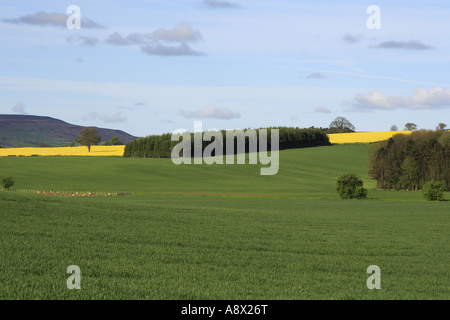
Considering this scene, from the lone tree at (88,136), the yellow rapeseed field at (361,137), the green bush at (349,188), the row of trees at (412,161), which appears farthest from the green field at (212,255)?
the yellow rapeseed field at (361,137)

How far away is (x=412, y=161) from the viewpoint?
83625 millimetres

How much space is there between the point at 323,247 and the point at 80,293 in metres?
10.9

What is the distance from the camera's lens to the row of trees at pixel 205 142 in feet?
438

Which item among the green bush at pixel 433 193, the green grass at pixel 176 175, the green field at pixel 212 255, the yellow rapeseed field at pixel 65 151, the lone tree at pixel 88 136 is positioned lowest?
the green field at pixel 212 255

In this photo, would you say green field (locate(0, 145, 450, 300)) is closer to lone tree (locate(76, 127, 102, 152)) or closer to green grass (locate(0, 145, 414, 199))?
green grass (locate(0, 145, 414, 199))

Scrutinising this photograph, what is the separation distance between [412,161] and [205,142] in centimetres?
5809

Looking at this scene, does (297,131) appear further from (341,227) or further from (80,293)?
(80,293)

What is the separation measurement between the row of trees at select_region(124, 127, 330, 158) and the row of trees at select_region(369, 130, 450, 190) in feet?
171

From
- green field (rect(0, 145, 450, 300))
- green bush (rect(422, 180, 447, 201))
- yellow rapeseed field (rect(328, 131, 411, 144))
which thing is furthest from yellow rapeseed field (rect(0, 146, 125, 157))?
green field (rect(0, 145, 450, 300))

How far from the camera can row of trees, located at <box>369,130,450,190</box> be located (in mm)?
83250

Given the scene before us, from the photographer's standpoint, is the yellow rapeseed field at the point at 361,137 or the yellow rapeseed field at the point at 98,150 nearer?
the yellow rapeseed field at the point at 98,150

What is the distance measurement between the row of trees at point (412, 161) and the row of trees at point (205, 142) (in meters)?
52.0

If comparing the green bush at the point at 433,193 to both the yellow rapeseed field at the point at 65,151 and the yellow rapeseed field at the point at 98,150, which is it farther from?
the yellow rapeseed field at the point at 65,151
